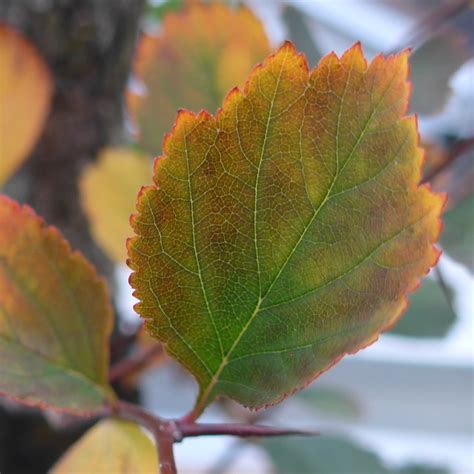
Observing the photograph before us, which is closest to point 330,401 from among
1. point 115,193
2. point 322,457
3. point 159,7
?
point 322,457

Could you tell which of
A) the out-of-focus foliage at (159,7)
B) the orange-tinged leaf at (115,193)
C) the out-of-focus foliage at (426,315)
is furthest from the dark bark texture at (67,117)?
the out-of-focus foliage at (426,315)

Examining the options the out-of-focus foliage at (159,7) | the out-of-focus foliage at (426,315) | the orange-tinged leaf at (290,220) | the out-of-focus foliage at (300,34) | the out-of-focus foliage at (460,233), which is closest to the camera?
the orange-tinged leaf at (290,220)

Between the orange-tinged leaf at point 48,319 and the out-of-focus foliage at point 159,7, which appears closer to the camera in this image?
the orange-tinged leaf at point 48,319

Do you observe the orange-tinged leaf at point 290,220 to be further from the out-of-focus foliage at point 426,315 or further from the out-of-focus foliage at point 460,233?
the out-of-focus foliage at point 426,315

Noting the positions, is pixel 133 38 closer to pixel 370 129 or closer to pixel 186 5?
pixel 186 5

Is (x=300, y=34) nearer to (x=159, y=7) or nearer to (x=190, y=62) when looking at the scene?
(x=190, y=62)

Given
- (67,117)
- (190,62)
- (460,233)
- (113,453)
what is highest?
(67,117)

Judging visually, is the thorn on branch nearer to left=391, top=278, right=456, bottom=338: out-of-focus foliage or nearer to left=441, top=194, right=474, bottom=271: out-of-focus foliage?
left=441, top=194, right=474, bottom=271: out-of-focus foliage

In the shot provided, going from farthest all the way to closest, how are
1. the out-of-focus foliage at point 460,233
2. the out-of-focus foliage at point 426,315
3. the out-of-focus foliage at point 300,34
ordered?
the out-of-focus foliage at point 426,315
the out-of-focus foliage at point 300,34
the out-of-focus foliage at point 460,233
